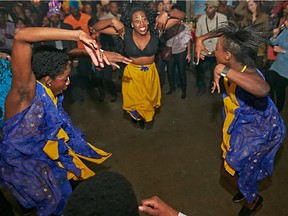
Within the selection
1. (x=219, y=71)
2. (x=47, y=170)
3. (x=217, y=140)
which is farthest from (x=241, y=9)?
(x=47, y=170)

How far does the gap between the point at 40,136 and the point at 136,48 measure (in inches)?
78.0

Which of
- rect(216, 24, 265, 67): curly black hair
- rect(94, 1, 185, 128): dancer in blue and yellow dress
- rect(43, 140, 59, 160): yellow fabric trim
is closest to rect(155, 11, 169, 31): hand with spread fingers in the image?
rect(94, 1, 185, 128): dancer in blue and yellow dress

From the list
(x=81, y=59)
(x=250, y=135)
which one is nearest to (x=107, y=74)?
(x=81, y=59)

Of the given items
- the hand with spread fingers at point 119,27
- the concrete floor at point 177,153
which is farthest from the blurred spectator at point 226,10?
the hand with spread fingers at point 119,27

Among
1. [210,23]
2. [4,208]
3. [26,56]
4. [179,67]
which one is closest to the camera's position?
[26,56]

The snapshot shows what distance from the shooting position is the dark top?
391 centimetres

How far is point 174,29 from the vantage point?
17.5ft

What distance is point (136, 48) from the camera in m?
3.90

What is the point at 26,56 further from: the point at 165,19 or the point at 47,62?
the point at 165,19

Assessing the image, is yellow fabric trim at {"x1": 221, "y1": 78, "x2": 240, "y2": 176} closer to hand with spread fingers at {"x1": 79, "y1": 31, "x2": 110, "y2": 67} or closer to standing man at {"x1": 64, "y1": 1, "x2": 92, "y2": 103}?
hand with spread fingers at {"x1": 79, "y1": 31, "x2": 110, "y2": 67}

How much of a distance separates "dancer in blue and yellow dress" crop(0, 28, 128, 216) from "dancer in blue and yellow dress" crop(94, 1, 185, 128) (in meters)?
1.51

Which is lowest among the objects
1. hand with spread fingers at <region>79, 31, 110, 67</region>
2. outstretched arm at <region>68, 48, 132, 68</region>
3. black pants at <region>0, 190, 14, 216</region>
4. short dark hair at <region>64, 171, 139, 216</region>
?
black pants at <region>0, 190, 14, 216</region>

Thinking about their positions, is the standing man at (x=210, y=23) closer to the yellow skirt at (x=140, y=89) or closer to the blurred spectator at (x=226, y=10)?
the blurred spectator at (x=226, y=10)

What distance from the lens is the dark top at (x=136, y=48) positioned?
3.91m
